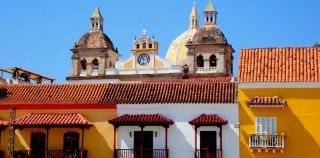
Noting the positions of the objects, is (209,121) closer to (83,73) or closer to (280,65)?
(280,65)

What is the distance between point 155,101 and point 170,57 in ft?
137

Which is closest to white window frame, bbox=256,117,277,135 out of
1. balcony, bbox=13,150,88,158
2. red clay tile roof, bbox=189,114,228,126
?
red clay tile roof, bbox=189,114,228,126

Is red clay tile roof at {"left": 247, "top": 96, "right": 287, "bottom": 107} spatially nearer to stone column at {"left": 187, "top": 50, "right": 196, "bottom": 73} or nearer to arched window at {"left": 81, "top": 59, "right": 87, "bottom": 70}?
stone column at {"left": 187, "top": 50, "right": 196, "bottom": 73}

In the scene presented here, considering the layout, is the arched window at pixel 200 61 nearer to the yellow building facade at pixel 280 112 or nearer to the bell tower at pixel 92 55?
the bell tower at pixel 92 55

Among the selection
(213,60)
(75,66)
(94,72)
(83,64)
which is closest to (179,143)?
(213,60)

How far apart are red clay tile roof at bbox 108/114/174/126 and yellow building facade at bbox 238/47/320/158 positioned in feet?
11.2

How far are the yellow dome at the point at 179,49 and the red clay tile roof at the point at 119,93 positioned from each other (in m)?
37.8

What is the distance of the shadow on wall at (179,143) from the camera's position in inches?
1254

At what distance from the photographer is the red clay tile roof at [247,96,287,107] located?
101 ft

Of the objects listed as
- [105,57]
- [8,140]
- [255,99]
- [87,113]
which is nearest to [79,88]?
[87,113]

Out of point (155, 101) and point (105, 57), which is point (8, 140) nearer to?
point (155, 101)

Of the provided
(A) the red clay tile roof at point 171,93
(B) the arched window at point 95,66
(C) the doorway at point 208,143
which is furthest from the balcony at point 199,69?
(C) the doorway at point 208,143

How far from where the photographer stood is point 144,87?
33781mm

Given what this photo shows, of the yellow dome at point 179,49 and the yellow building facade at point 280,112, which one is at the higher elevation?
the yellow dome at point 179,49
